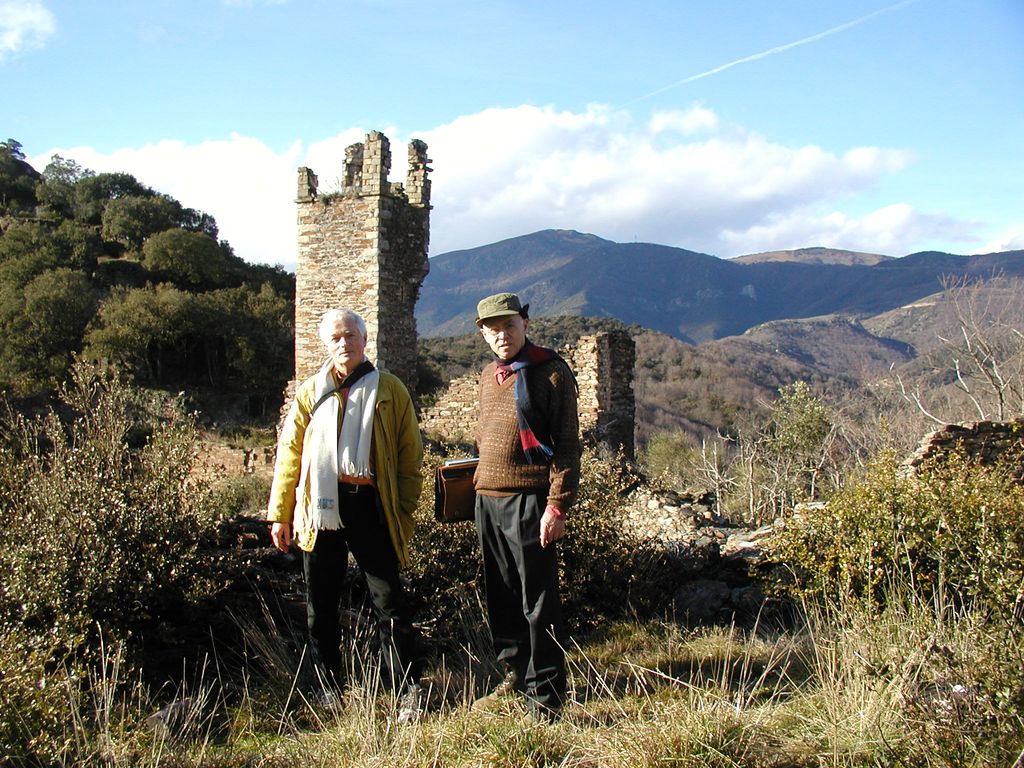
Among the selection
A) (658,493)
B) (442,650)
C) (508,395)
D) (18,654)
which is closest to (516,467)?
(508,395)

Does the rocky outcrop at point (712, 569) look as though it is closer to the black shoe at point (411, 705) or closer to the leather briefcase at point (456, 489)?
the leather briefcase at point (456, 489)

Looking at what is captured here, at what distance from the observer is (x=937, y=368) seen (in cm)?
3189

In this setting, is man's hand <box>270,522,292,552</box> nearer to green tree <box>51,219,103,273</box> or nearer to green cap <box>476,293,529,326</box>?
green cap <box>476,293,529,326</box>

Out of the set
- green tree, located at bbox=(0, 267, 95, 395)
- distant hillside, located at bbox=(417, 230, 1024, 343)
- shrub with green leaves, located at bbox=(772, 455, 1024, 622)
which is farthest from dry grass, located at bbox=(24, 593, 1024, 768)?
distant hillside, located at bbox=(417, 230, 1024, 343)

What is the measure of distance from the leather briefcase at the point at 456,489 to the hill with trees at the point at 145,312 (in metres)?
20.9

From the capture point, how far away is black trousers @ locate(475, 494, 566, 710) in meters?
3.69

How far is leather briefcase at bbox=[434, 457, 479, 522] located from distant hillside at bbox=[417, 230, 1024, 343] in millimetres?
71919

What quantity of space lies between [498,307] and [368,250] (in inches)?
428

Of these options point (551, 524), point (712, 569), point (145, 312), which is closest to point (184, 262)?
point (145, 312)

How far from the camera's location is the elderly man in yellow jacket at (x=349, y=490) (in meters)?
3.81

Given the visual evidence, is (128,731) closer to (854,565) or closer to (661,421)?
(854,565)

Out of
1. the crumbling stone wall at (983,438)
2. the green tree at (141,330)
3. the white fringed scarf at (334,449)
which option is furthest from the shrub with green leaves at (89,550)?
the green tree at (141,330)

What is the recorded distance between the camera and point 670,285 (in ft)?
333

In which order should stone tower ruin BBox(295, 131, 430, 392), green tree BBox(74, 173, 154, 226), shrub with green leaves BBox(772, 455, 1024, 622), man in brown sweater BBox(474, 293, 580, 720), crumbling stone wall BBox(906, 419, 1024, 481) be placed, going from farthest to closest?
1. green tree BBox(74, 173, 154, 226)
2. stone tower ruin BBox(295, 131, 430, 392)
3. crumbling stone wall BBox(906, 419, 1024, 481)
4. shrub with green leaves BBox(772, 455, 1024, 622)
5. man in brown sweater BBox(474, 293, 580, 720)
